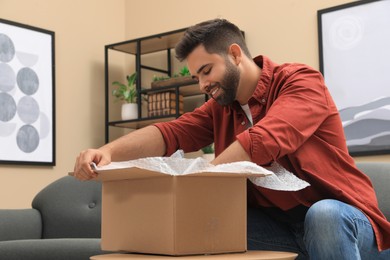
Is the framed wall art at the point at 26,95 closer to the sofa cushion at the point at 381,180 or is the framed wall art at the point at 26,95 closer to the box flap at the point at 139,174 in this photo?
the sofa cushion at the point at 381,180

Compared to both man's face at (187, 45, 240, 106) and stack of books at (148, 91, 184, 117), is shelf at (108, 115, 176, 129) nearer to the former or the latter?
stack of books at (148, 91, 184, 117)

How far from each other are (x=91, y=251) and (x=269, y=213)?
2.40ft

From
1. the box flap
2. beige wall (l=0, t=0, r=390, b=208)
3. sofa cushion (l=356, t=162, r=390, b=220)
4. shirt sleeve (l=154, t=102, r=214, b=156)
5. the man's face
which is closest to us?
the box flap

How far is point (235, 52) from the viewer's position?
1783 mm

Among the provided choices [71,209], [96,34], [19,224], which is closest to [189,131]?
[71,209]

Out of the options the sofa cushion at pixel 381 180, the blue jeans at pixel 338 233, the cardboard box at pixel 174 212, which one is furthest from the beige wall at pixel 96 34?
the cardboard box at pixel 174 212

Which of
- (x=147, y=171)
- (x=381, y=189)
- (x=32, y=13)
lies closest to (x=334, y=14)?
(x=381, y=189)

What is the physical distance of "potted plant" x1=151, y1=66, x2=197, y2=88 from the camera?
3.98 metres

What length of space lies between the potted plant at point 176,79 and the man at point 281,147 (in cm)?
204

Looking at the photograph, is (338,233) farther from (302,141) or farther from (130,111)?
(130,111)

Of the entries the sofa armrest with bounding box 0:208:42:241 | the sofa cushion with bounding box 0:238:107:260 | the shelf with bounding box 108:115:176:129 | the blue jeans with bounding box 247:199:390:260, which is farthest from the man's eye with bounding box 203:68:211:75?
the shelf with bounding box 108:115:176:129

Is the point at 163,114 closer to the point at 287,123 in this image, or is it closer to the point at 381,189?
the point at 381,189

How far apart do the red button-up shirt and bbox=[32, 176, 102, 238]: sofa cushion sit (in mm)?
1188

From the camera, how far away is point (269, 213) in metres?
1.81
